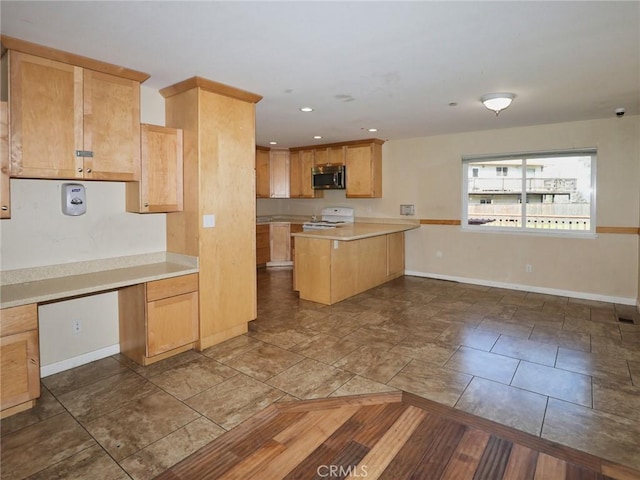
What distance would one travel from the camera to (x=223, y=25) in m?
2.26

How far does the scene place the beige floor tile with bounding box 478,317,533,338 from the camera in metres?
3.87

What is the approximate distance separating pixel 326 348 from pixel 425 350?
2.97ft

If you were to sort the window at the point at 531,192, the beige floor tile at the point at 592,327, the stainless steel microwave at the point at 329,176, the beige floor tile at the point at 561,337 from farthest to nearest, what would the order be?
the stainless steel microwave at the point at 329,176 → the window at the point at 531,192 → the beige floor tile at the point at 592,327 → the beige floor tile at the point at 561,337

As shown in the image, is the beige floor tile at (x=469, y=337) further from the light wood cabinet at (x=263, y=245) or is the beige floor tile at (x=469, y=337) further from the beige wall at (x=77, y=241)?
the light wood cabinet at (x=263, y=245)

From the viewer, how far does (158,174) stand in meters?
3.25

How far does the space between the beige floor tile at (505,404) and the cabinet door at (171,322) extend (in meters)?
2.27

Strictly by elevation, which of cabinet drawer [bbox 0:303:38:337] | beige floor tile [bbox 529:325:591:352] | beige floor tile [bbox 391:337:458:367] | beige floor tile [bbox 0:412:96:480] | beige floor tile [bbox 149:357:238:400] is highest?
cabinet drawer [bbox 0:303:38:337]

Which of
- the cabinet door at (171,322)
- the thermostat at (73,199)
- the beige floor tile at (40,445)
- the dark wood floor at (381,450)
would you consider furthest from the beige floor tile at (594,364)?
the thermostat at (73,199)

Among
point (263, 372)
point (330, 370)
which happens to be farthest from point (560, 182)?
point (263, 372)

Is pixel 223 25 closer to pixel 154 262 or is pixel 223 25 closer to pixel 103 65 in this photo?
pixel 103 65

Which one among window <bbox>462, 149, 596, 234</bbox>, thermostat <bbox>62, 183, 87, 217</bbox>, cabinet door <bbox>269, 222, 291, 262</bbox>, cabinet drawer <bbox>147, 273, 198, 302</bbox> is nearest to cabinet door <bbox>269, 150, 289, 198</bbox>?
cabinet door <bbox>269, 222, 291, 262</bbox>

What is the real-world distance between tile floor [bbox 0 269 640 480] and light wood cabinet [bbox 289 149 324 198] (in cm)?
342

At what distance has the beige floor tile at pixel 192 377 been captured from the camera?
2734 mm

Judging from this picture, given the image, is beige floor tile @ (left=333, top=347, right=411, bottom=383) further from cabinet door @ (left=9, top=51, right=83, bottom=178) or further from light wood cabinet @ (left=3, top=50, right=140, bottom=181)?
cabinet door @ (left=9, top=51, right=83, bottom=178)
